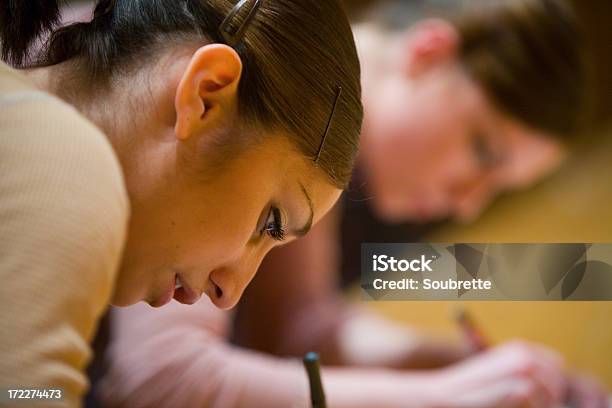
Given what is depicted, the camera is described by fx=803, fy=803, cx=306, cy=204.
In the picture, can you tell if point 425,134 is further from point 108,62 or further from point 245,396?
point 108,62

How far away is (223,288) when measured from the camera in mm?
734

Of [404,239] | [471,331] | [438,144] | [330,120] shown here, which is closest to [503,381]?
[471,331]

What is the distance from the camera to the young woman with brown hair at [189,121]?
1.89 feet

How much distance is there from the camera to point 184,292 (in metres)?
0.74


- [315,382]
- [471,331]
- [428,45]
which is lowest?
[315,382]

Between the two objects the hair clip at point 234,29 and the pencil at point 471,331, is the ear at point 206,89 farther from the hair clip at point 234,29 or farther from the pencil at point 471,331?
the pencil at point 471,331

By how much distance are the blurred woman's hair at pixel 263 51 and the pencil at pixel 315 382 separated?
285 mm

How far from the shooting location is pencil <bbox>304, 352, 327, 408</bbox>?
86 cm

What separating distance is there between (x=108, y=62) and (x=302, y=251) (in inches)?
21.3

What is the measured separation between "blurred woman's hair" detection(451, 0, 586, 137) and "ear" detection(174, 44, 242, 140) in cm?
69

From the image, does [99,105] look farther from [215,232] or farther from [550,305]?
[550,305]

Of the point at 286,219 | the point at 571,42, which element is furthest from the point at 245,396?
the point at 571,42

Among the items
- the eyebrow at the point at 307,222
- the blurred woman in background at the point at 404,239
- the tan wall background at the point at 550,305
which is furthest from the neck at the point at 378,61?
the eyebrow at the point at 307,222

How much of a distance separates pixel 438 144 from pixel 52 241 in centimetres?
91
